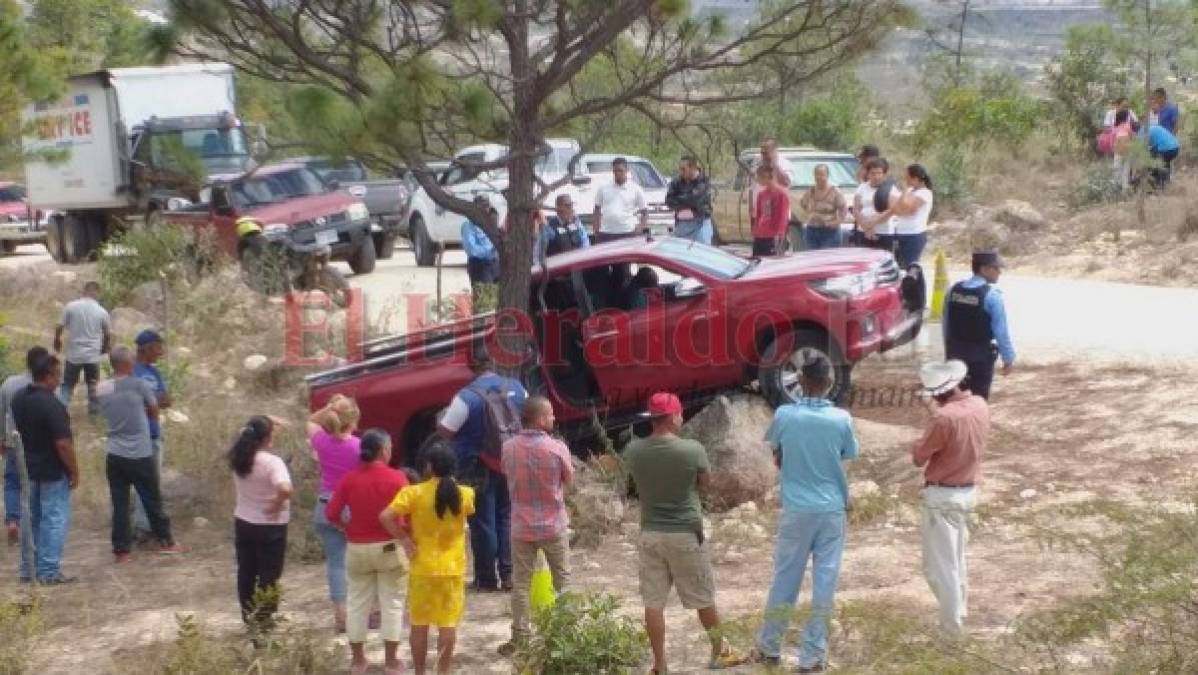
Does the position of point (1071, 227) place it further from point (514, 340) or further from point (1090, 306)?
point (514, 340)

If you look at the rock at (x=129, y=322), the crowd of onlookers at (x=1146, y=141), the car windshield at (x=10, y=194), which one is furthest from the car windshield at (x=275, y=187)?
the car windshield at (x=10, y=194)

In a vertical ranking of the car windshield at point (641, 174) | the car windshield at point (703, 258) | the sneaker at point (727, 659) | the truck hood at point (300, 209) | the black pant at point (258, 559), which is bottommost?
the sneaker at point (727, 659)

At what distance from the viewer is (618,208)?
1794 cm

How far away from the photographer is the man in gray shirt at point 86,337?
596 inches

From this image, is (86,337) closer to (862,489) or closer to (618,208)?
(618,208)

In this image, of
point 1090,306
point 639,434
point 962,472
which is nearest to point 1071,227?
point 1090,306

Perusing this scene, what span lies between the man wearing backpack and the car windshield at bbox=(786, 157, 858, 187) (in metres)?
12.7

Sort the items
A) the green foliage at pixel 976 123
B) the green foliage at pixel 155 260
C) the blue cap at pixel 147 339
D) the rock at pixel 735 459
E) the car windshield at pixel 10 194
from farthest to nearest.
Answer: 1. the car windshield at pixel 10 194
2. the green foliage at pixel 976 123
3. the green foliage at pixel 155 260
4. the rock at pixel 735 459
5. the blue cap at pixel 147 339

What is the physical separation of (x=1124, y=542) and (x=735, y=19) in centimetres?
614

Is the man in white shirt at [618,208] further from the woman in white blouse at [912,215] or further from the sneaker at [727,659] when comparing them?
the sneaker at [727,659]

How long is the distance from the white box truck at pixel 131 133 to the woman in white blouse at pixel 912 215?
11388 millimetres

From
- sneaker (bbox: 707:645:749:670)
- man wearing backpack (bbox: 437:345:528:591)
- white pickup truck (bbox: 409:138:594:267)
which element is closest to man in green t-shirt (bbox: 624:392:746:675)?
sneaker (bbox: 707:645:749:670)

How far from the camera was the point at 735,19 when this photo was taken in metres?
12.4

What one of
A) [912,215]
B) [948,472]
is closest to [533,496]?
[948,472]
